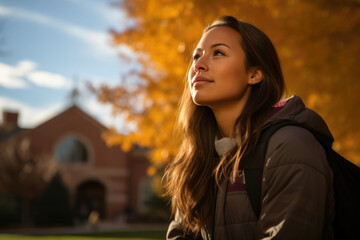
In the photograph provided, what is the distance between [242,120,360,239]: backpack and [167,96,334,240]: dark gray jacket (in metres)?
0.03

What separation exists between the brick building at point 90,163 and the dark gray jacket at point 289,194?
98.9ft

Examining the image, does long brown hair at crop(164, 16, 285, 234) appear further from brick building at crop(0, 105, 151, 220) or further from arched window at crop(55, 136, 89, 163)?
arched window at crop(55, 136, 89, 163)

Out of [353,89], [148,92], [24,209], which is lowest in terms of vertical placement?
[24,209]

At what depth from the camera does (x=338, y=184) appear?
167cm

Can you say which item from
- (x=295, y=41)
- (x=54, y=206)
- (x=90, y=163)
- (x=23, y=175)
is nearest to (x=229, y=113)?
(x=295, y=41)

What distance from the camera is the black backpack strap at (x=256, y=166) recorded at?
64.7 inches

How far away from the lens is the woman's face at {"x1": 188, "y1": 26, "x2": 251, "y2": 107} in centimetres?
203

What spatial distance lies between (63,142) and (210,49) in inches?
1235

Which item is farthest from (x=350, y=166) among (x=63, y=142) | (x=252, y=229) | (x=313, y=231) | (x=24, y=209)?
(x=63, y=142)

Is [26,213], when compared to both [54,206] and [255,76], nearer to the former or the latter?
[54,206]

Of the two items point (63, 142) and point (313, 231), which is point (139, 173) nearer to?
point (63, 142)

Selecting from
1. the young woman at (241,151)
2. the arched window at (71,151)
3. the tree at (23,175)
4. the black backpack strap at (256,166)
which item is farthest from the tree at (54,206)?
the black backpack strap at (256,166)

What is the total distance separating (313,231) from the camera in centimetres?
149

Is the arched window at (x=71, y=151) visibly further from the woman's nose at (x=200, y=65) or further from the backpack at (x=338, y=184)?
the backpack at (x=338, y=184)
